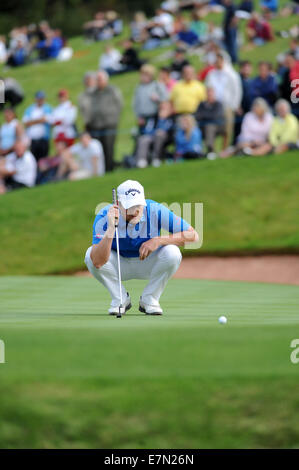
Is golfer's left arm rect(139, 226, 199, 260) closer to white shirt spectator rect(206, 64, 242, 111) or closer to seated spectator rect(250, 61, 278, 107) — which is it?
white shirt spectator rect(206, 64, 242, 111)

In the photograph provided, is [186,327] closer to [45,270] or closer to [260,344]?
[260,344]

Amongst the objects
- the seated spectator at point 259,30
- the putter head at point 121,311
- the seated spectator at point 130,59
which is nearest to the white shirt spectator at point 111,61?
the seated spectator at point 130,59

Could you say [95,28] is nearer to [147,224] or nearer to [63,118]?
[63,118]

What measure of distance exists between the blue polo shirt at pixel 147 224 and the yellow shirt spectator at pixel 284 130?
34.0 ft

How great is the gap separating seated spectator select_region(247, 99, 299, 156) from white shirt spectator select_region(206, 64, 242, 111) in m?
1.10

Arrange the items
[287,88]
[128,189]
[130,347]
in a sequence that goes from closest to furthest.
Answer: [130,347] < [128,189] < [287,88]

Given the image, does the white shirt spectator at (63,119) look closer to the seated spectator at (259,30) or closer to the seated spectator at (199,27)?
the seated spectator at (199,27)

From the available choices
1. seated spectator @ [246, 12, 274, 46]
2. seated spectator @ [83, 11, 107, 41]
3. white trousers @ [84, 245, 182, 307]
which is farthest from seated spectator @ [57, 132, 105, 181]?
seated spectator @ [83, 11, 107, 41]

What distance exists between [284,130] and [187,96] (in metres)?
2.49

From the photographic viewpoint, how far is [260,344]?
614 cm

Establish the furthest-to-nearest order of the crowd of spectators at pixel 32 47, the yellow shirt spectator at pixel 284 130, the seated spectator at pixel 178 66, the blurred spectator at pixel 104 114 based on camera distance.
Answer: the crowd of spectators at pixel 32 47 < the seated spectator at pixel 178 66 < the blurred spectator at pixel 104 114 < the yellow shirt spectator at pixel 284 130

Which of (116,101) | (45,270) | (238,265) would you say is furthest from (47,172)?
(238,265)

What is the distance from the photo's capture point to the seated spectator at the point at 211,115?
19.5m

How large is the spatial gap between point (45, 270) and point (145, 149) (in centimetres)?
496
